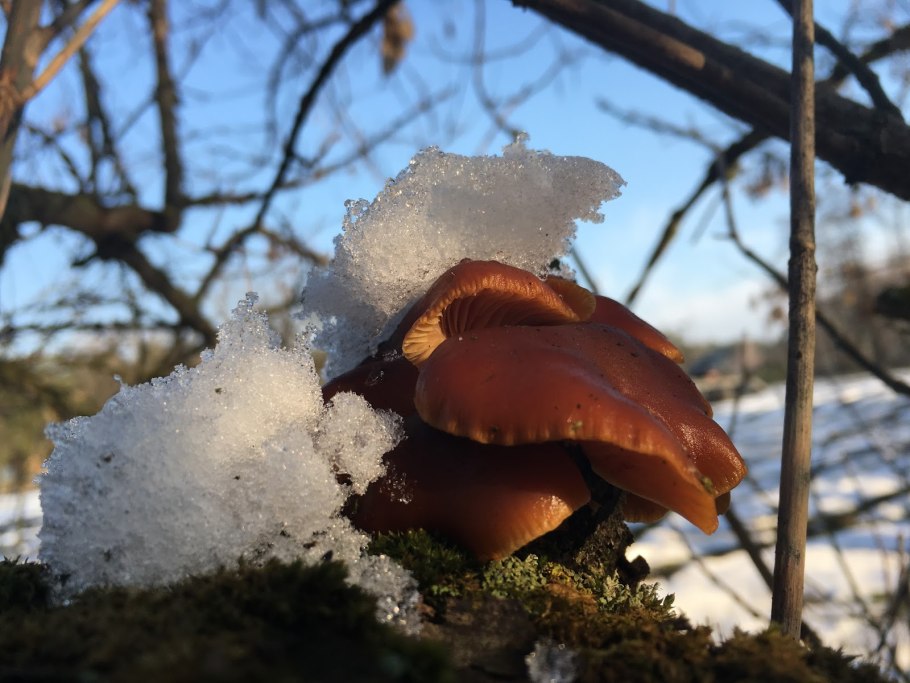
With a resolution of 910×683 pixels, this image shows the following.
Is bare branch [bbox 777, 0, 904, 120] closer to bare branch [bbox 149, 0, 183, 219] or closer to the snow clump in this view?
the snow clump

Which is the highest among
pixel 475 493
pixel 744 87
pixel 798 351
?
pixel 744 87

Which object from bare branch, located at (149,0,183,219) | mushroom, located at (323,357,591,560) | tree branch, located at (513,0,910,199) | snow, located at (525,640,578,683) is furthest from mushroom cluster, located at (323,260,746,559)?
bare branch, located at (149,0,183,219)

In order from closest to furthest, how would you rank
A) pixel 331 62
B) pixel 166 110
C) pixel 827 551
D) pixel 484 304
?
pixel 484 304 < pixel 331 62 < pixel 166 110 < pixel 827 551

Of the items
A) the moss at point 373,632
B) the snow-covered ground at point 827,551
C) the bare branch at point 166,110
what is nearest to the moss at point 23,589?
the moss at point 373,632

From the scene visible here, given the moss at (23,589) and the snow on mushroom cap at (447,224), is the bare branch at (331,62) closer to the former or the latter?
the snow on mushroom cap at (447,224)

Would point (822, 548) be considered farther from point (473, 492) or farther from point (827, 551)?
point (473, 492)

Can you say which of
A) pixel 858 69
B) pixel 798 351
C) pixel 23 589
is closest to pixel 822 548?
pixel 858 69

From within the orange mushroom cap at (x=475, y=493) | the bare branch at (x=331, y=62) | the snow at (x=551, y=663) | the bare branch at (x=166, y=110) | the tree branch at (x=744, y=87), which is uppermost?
the bare branch at (x=166, y=110)
